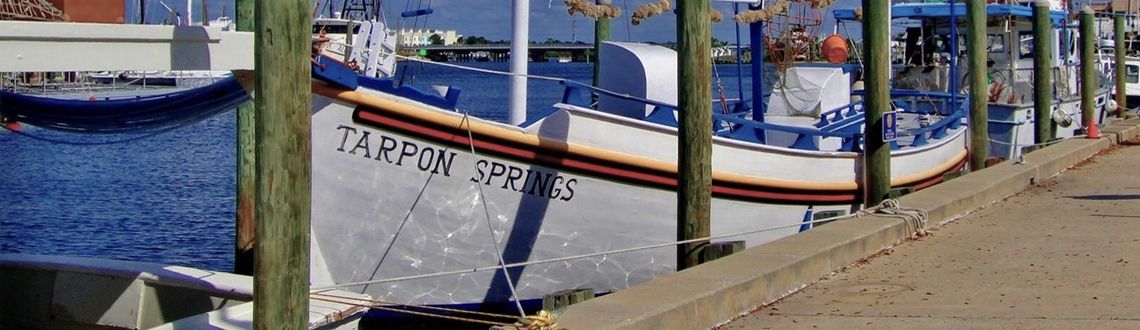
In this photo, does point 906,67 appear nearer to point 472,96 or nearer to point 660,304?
point 660,304

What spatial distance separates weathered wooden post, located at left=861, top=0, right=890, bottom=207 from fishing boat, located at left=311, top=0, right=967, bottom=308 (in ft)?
2.89

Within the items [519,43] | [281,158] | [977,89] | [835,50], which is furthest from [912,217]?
→ [835,50]

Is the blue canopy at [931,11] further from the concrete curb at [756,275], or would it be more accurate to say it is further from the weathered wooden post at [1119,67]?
the concrete curb at [756,275]

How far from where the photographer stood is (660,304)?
7570 mm

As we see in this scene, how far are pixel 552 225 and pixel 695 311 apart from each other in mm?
4542

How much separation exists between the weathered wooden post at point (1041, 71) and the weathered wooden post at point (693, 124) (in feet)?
42.2

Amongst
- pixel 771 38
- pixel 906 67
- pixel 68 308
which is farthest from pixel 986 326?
pixel 906 67

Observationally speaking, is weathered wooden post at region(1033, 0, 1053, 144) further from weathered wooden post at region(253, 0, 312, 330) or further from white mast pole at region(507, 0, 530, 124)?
weathered wooden post at region(253, 0, 312, 330)

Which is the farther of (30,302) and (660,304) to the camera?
(30,302)

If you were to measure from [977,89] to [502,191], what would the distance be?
8773mm

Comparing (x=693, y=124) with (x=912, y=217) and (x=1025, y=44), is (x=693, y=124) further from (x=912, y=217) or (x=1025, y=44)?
(x=1025, y=44)

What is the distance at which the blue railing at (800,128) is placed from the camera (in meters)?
12.9

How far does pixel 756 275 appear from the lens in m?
8.46

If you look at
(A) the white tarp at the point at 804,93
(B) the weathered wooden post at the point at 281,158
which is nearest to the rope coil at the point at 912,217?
(B) the weathered wooden post at the point at 281,158
